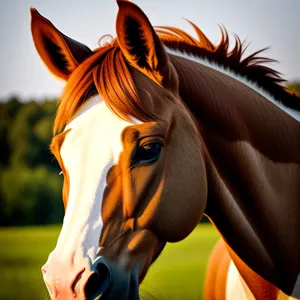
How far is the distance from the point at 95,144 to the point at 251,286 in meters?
0.94

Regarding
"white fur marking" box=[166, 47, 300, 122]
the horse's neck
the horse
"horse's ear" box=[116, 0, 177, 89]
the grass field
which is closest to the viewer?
the horse

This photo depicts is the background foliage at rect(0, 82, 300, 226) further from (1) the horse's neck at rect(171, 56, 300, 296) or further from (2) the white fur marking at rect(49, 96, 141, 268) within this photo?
(2) the white fur marking at rect(49, 96, 141, 268)

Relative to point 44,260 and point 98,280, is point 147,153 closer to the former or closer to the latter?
point 98,280

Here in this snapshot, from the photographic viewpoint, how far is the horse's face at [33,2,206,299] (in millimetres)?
1530

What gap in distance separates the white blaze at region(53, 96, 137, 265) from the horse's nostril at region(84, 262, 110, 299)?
0.04 metres

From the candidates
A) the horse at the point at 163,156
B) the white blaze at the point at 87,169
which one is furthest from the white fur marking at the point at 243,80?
the white blaze at the point at 87,169

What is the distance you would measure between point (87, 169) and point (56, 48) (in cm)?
68

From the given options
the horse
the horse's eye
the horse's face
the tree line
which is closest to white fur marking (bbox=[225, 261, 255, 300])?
the horse

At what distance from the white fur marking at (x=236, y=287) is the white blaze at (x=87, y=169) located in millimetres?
876

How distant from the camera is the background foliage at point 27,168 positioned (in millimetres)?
25438

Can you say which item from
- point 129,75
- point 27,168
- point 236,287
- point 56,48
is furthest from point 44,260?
point 27,168

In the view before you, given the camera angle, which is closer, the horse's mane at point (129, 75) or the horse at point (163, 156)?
the horse at point (163, 156)

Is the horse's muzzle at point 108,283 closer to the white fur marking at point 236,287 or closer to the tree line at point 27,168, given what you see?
the white fur marking at point 236,287

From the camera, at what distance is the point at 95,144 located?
1.65 meters
